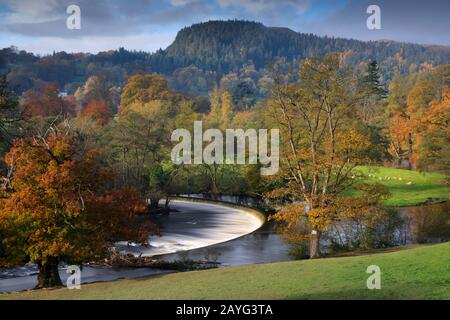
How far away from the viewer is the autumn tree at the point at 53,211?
20.6 meters

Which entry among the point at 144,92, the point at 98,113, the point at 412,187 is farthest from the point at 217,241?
the point at 144,92

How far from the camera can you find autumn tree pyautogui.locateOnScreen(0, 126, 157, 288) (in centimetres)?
2061

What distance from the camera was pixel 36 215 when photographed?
20.6 metres

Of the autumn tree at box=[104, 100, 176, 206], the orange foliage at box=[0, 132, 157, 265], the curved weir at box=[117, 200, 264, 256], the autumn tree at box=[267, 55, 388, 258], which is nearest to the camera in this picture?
the orange foliage at box=[0, 132, 157, 265]

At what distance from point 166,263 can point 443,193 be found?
38.6 metres

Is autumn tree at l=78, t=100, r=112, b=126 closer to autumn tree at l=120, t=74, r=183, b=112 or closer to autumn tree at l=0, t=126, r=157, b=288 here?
autumn tree at l=120, t=74, r=183, b=112

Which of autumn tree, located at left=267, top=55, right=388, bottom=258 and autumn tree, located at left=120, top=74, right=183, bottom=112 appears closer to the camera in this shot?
autumn tree, located at left=267, top=55, right=388, bottom=258

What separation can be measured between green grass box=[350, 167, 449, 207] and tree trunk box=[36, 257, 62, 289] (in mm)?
38239

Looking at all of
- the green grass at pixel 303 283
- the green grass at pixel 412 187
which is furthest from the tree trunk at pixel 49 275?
the green grass at pixel 412 187

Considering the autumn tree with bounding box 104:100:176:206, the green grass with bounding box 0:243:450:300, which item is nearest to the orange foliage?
the green grass with bounding box 0:243:450:300

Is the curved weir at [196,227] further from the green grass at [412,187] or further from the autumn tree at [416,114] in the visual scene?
the autumn tree at [416,114]

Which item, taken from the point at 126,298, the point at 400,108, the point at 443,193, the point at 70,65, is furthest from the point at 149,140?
the point at 70,65

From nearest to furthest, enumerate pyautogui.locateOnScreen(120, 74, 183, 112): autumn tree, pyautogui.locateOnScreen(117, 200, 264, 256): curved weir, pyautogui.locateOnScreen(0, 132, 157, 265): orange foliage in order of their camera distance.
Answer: pyautogui.locateOnScreen(0, 132, 157, 265): orange foliage < pyautogui.locateOnScreen(117, 200, 264, 256): curved weir < pyautogui.locateOnScreen(120, 74, 183, 112): autumn tree

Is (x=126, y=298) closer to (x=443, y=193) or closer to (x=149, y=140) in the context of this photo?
(x=149, y=140)
